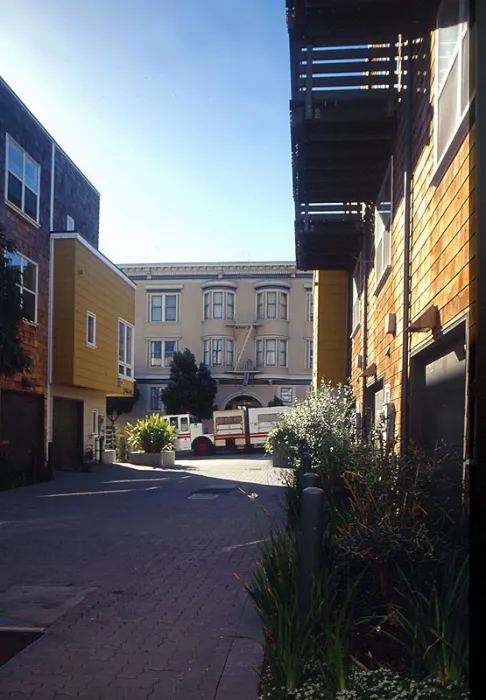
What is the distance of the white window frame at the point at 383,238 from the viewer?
32.3ft

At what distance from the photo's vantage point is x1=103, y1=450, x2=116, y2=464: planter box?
26.2m

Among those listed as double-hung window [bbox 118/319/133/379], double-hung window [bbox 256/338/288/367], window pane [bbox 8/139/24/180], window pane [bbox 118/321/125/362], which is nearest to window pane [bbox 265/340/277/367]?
double-hung window [bbox 256/338/288/367]

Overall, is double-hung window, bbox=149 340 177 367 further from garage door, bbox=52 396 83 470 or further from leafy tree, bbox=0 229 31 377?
leafy tree, bbox=0 229 31 377

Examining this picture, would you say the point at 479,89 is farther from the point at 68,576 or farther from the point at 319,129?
the point at 319,129

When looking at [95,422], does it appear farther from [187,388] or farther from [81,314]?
[187,388]

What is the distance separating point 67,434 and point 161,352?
83.0 feet

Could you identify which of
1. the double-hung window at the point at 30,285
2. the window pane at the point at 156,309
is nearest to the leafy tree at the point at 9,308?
the double-hung window at the point at 30,285

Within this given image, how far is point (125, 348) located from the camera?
27.3 m

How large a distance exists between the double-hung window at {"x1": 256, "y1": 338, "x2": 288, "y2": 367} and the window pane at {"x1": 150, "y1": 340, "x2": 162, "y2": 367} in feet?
22.0

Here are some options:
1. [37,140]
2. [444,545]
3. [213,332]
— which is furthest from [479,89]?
[213,332]

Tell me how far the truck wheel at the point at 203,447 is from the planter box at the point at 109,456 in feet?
32.1

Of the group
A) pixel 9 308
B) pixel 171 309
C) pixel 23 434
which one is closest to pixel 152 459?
pixel 23 434

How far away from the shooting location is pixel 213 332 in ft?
155

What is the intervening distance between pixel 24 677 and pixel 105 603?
177 centimetres
